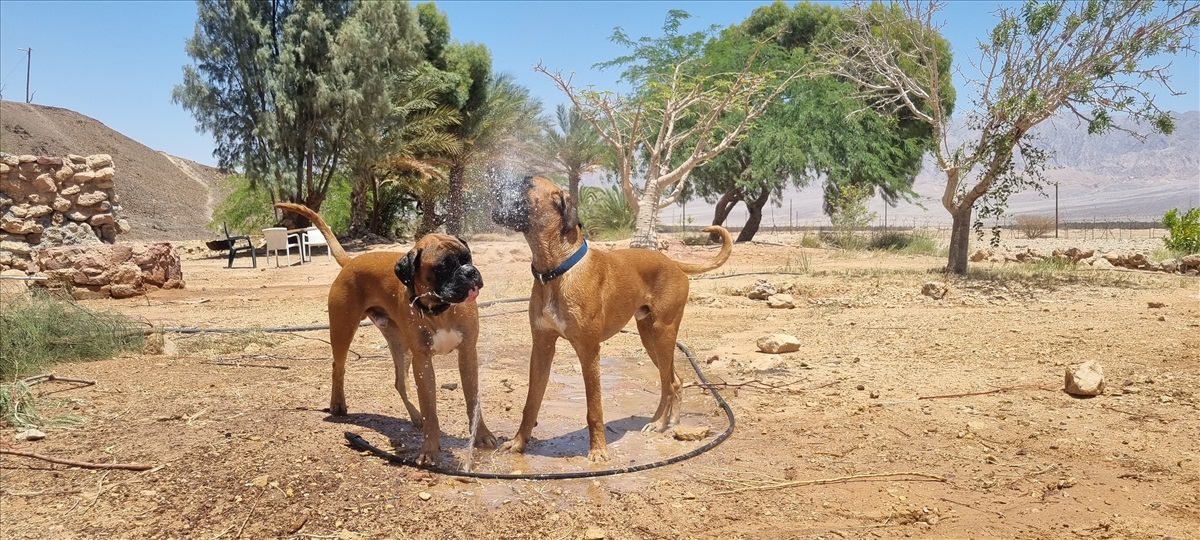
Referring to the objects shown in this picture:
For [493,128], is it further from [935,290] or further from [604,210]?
[935,290]

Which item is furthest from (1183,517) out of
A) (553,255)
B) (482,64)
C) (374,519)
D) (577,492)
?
(482,64)

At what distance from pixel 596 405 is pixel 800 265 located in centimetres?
1484

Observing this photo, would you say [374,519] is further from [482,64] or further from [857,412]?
[482,64]

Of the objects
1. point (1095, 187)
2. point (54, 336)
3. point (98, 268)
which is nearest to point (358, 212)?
→ point (98, 268)

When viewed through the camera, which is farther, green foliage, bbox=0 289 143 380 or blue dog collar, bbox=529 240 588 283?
green foliage, bbox=0 289 143 380

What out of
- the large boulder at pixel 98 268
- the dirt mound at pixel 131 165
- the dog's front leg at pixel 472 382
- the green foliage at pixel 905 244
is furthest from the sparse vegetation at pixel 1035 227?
the dirt mound at pixel 131 165

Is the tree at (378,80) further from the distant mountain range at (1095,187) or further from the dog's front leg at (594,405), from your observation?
the distant mountain range at (1095,187)

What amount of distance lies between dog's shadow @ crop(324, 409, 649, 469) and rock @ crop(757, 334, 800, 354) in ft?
9.65

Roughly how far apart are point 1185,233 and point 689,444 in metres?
21.3

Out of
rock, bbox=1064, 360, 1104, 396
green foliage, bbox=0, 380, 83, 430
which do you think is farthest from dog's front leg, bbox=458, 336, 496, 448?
rock, bbox=1064, 360, 1104, 396

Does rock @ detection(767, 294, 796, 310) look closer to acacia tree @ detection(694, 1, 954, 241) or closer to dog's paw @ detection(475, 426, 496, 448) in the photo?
dog's paw @ detection(475, 426, 496, 448)

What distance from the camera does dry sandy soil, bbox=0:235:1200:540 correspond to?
4.46 m

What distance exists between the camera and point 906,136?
113 feet

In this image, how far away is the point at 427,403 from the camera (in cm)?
521
